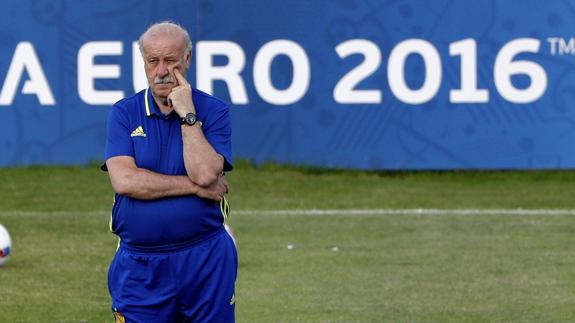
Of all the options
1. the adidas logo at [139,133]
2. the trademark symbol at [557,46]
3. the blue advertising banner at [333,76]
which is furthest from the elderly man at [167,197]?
the trademark symbol at [557,46]

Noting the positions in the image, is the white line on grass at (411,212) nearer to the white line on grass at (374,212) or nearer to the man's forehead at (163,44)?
the white line on grass at (374,212)

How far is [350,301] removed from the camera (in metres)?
11.3

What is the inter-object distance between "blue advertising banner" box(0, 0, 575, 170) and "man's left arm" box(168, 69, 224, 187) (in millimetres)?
11696

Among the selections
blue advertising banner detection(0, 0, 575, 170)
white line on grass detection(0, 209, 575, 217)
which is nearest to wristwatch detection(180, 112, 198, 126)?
white line on grass detection(0, 209, 575, 217)

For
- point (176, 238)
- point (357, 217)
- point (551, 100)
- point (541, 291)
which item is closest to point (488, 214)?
point (357, 217)

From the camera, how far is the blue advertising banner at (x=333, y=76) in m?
18.2

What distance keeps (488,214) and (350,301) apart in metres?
5.27

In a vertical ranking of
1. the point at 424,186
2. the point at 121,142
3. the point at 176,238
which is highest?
the point at 121,142

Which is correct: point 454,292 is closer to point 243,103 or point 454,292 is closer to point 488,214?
point 488,214

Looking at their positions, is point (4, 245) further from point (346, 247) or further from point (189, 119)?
point (189, 119)

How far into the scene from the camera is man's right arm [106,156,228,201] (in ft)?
21.2

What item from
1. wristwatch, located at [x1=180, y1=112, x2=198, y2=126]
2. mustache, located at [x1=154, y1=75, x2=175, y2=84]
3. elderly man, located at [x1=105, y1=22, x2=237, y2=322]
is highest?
mustache, located at [x1=154, y1=75, x2=175, y2=84]

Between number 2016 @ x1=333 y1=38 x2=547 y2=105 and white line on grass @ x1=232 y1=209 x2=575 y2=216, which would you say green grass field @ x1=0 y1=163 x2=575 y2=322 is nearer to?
white line on grass @ x1=232 y1=209 x2=575 y2=216

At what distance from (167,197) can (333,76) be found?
11.9 meters
